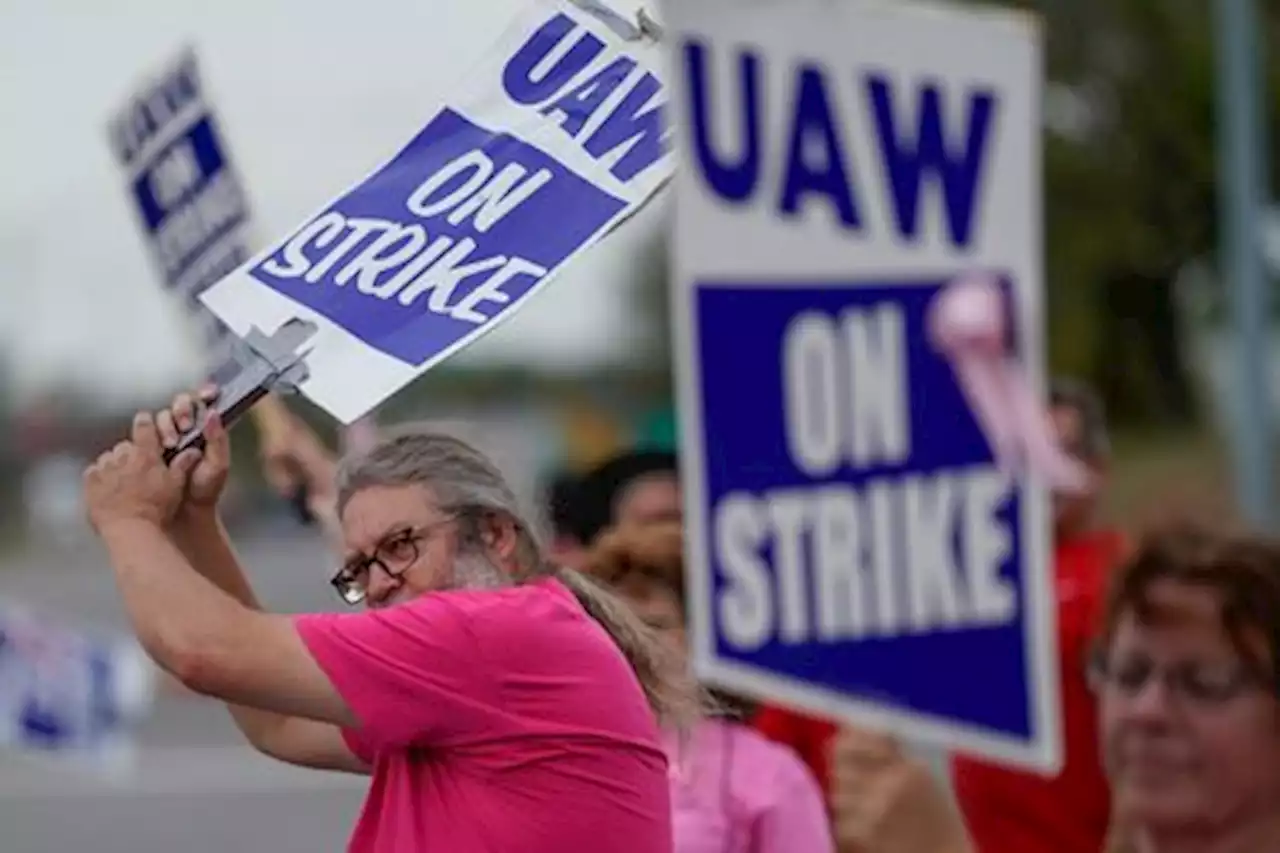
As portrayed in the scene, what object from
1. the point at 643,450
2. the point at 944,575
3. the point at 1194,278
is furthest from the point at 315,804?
the point at 1194,278

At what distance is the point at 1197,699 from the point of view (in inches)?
126

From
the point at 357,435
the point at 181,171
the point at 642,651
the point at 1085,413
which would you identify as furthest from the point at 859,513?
the point at 1085,413

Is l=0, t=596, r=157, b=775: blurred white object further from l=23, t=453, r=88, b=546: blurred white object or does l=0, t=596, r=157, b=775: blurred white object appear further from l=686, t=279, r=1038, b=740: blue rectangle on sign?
l=23, t=453, r=88, b=546: blurred white object

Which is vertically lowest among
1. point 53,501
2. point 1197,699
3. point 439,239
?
point 1197,699

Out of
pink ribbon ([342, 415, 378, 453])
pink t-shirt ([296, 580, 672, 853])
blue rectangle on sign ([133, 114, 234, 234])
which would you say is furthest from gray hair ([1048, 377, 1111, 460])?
pink t-shirt ([296, 580, 672, 853])

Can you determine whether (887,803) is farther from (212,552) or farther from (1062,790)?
(1062,790)

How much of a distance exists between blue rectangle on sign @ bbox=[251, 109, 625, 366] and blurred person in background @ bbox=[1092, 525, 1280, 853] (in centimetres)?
81

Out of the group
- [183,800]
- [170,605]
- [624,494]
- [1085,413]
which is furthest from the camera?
[183,800]

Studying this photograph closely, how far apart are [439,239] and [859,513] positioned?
954mm

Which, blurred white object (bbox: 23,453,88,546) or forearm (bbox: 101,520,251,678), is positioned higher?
blurred white object (bbox: 23,453,88,546)

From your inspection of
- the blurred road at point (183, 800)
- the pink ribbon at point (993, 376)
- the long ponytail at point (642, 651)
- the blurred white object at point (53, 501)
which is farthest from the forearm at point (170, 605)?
the blurred white object at point (53, 501)

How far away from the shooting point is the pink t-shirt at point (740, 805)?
15.5 feet

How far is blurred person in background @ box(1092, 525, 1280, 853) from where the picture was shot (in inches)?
125

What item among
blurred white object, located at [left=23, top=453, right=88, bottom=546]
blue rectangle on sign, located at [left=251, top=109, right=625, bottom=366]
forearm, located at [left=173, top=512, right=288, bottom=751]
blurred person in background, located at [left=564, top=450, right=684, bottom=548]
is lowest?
forearm, located at [left=173, top=512, right=288, bottom=751]
